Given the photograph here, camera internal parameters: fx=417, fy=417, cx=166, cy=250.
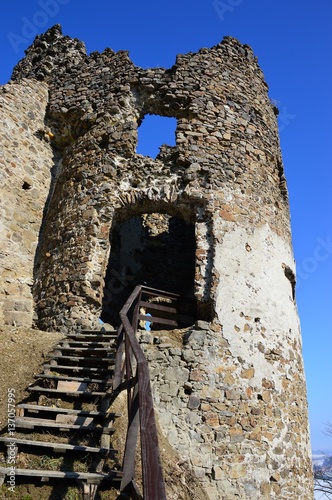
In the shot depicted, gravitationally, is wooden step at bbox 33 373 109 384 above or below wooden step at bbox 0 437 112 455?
above

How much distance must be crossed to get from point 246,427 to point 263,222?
332 cm

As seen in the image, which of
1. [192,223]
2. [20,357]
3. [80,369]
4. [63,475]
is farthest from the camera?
[192,223]

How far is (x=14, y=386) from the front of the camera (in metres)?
4.46

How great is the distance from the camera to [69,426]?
12.0ft

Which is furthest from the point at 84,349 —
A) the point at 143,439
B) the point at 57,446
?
the point at 143,439

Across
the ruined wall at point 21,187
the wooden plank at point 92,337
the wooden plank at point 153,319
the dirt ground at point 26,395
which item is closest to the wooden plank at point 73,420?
the dirt ground at point 26,395

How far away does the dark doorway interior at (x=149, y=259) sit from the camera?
33.5 feet

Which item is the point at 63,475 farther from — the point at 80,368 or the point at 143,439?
the point at 80,368

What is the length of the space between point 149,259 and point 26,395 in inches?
269

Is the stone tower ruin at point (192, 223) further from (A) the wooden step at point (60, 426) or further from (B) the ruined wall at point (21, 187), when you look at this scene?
(A) the wooden step at point (60, 426)

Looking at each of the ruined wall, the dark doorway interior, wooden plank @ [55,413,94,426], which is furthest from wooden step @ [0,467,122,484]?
the dark doorway interior

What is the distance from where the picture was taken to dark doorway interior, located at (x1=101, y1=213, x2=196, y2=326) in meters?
10.2

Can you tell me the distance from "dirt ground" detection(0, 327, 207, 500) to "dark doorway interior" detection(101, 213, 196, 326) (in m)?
4.27

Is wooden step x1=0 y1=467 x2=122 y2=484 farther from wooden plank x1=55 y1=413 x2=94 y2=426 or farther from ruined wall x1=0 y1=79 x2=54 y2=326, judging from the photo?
ruined wall x1=0 y1=79 x2=54 y2=326
